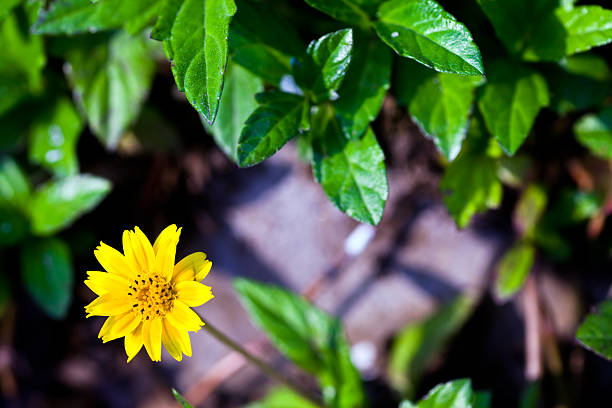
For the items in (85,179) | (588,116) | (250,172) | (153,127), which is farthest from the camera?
(250,172)

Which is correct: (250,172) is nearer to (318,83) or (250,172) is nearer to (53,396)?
(318,83)

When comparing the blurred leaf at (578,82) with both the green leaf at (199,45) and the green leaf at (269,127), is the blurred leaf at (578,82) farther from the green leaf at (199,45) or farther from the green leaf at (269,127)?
the green leaf at (199,45)

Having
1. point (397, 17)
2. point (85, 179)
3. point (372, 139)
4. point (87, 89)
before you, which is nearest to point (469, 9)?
point (397, 17)

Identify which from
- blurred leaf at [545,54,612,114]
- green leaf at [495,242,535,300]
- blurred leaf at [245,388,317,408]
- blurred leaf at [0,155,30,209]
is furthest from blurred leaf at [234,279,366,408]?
blurred leaf at [545,54,612,114]

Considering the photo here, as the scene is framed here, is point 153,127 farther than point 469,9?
Yes

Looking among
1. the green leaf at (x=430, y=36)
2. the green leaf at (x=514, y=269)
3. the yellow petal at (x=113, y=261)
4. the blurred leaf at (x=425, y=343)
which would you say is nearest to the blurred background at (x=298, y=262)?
the blurred leaf at (x=425, y=343)

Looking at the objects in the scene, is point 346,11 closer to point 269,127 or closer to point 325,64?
point 325,64

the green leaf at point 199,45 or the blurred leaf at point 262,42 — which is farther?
the blurred leaf at point 262,42
